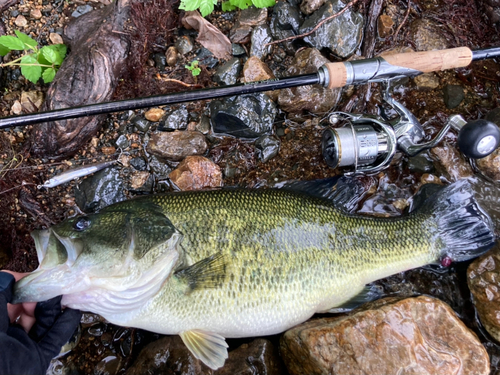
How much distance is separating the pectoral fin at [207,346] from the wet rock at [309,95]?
204 cm

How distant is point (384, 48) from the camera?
3230 millimetres

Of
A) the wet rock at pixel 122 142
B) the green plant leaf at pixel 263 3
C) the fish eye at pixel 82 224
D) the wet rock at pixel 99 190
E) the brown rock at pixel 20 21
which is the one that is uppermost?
the green plant leaf at pixel 263 3

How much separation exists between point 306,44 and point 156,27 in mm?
1450

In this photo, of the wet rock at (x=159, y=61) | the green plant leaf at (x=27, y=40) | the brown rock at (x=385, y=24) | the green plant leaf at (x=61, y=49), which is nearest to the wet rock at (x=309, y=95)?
the brown rock at (x=385, y=24)

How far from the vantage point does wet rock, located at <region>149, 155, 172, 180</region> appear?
121 inches

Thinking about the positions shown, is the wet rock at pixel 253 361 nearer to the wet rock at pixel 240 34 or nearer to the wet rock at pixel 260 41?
the wet rock at pixel 260 41

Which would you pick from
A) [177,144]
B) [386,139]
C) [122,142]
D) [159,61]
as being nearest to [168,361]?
[177,144]

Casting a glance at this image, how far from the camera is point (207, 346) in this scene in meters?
2.34

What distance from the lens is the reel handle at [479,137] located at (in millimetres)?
2393

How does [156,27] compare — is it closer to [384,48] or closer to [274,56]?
[274,56]

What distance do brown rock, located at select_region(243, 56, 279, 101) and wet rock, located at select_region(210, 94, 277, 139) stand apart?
0.10 metres

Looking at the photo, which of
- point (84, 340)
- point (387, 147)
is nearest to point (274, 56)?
point (387, 147)

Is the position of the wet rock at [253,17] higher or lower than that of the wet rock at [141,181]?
higher

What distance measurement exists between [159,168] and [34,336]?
158cm
